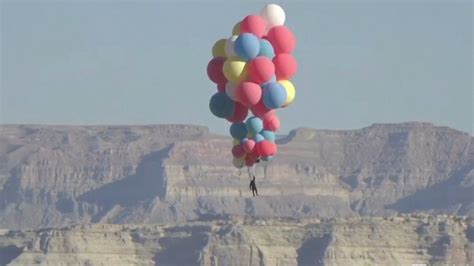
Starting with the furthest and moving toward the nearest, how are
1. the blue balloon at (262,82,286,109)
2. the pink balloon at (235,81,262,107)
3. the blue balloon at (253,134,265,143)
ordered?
1. the blue balloon at (253,134,265,143)
2. the blue balloon at (262,82,286,109)
3. the pink balloon at (235,81,262,107)

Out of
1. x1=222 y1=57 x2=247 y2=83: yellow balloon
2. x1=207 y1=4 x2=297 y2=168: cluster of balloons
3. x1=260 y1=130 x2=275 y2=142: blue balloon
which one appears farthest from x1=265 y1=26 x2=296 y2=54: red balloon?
x1=260 y1=130 x2=275 y2=142: blue balloon

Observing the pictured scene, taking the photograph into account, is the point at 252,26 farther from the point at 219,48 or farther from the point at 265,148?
the point at 265,148

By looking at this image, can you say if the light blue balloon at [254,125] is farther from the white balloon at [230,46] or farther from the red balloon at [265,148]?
the white balloon at [230,46]

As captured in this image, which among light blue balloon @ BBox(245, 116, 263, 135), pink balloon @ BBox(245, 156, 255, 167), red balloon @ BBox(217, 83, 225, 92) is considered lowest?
pink balloon @ BBox(245, 156, 255, 167)

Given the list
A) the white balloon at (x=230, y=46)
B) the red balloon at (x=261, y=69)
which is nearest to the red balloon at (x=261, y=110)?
the red balloon at (x=261, y=69)

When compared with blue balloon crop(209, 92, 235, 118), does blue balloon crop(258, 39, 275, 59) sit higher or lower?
→ higher

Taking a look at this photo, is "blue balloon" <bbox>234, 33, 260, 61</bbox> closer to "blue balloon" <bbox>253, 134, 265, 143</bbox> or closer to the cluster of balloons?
the cluster of balloons
